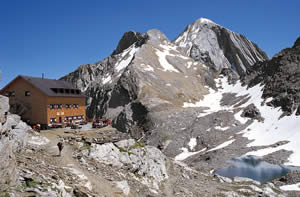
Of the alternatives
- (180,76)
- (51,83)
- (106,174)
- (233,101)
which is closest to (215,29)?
(180,76)

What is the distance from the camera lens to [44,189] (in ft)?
39.8

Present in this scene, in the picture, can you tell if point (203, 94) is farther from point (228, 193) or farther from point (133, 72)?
point (228, 193)

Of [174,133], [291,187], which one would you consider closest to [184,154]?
[174,133]

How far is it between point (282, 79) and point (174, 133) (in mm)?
38992

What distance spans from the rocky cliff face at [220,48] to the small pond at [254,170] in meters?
91.9

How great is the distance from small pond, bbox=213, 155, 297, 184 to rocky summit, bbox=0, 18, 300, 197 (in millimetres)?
154

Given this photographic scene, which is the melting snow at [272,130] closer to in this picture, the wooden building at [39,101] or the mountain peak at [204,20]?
the wooden building at [39,101]

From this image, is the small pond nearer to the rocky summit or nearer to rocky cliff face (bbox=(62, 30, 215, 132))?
the rocky summit

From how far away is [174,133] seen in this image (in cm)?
5866

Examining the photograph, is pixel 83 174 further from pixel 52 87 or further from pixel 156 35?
pixel 156 35

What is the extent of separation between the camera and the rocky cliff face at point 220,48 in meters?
136

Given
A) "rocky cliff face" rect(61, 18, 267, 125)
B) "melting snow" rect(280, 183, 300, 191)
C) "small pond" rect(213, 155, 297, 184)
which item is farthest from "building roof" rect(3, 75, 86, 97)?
"melting snow" rect(280, 183, 300, 191)

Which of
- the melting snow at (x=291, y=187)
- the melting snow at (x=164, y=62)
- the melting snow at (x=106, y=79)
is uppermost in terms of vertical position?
the melting snow at (x=164, y=62)

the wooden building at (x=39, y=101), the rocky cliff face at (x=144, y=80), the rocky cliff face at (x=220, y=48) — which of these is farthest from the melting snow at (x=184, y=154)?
the rocky cliff face at (x=220, y=48)
